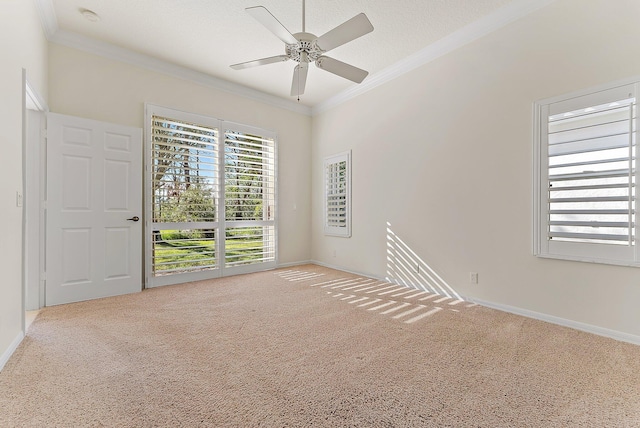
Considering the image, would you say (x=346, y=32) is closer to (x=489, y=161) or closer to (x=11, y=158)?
(x=489, y=161)

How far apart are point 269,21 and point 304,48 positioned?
40cm

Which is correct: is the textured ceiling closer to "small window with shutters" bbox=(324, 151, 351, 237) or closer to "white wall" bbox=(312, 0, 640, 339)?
"white wall" bbox=(312, 0, 640, 339)

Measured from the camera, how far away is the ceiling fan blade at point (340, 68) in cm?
273

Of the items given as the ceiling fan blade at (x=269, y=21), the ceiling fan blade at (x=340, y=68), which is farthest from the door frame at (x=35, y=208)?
the ceiling fan blade at (x=340, y=68)

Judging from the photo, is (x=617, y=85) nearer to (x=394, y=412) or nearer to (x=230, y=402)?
(x=394, y=412)

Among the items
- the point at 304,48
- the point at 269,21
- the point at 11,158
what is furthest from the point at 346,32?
the point at 11,158

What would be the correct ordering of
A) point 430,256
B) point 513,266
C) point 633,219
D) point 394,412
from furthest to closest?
point 430,256 → point 513,266 → point 633,219 → point 394,412

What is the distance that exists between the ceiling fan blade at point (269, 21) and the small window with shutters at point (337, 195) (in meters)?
2.69

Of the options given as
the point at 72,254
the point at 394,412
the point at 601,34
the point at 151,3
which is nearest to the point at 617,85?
the point at 601,34

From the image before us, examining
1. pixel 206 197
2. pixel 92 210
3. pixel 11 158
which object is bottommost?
pixel 92 210

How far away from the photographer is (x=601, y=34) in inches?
97.5

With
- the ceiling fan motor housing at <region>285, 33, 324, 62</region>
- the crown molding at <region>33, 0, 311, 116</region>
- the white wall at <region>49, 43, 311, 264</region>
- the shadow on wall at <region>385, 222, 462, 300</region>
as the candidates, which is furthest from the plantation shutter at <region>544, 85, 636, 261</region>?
the crown molding at <region>33, 0, 311, 116</region>

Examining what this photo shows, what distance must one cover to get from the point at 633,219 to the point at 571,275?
63 centimetres

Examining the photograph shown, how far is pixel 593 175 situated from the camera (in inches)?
98.3
